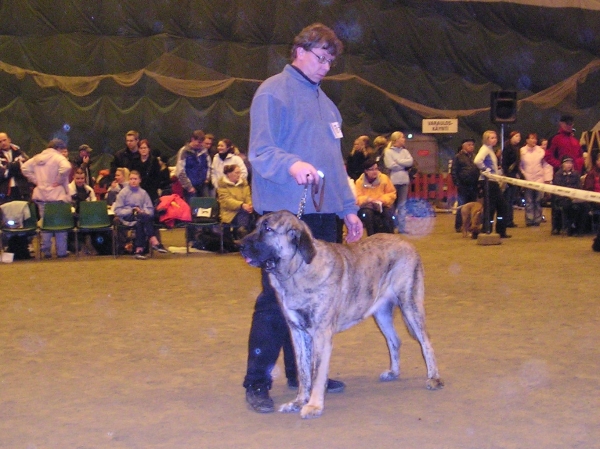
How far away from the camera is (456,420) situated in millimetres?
4066

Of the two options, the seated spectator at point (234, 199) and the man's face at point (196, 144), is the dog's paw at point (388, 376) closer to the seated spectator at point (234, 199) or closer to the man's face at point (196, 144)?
the seated spectator at point (234, 199)

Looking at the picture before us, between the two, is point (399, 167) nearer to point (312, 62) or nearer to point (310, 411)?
point (312, 62)

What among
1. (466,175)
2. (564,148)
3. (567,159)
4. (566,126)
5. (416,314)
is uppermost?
(566,126)

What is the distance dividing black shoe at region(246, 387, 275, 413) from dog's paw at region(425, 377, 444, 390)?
939 mm

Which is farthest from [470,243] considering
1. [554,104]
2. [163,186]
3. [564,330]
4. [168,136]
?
[554,104]

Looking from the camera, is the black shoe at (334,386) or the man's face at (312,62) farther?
the black shoe at (334,386)

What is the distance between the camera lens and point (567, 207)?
1333cm

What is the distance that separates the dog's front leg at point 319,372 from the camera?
4.16 metres

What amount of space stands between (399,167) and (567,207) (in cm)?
298

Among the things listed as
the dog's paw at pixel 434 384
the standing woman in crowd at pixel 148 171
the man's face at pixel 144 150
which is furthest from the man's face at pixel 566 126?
the dog's paw at pixel 434 384

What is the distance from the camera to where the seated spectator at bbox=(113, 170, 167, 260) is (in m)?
11.2

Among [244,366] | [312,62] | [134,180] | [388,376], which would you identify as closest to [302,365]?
[388,376]

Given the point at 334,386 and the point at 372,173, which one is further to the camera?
the point at 372,173

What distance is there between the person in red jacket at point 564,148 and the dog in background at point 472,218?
9.44 feet
